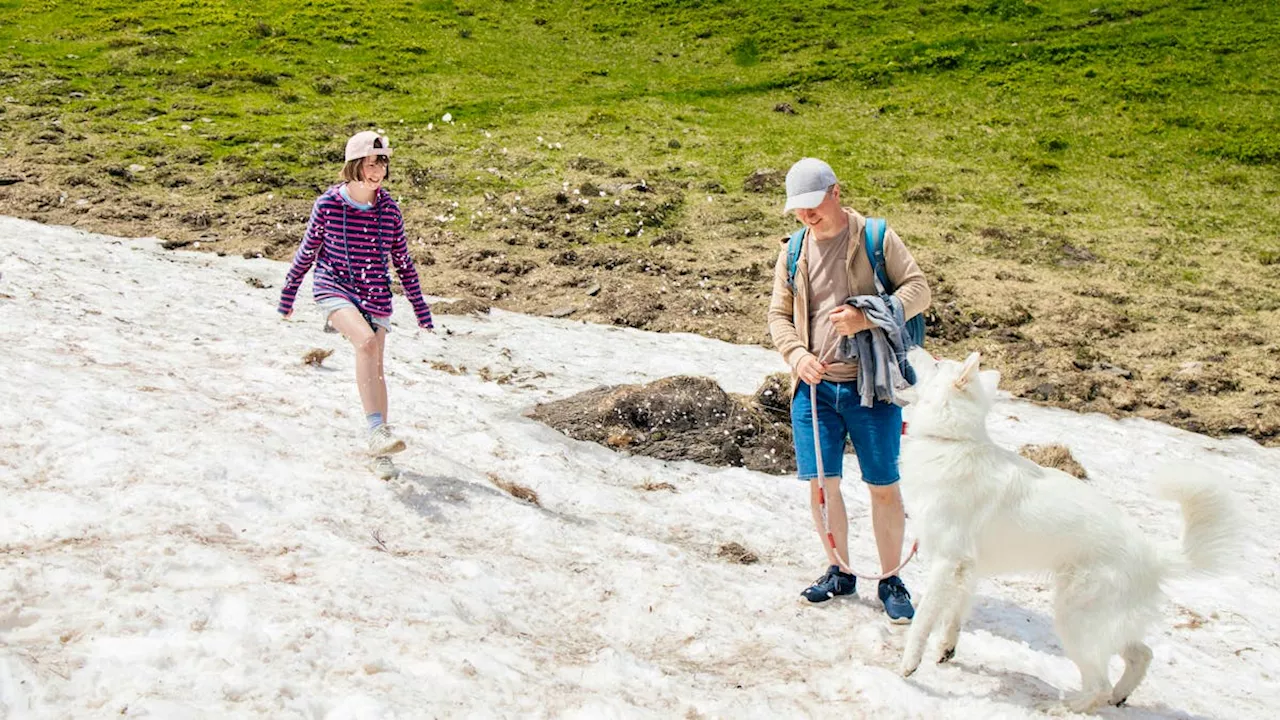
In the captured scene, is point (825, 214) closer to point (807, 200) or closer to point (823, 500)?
point (807, 200)

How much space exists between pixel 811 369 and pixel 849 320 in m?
0.44

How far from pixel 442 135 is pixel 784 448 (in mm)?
20095

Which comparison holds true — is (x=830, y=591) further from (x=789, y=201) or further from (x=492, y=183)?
(x=492, y=183)

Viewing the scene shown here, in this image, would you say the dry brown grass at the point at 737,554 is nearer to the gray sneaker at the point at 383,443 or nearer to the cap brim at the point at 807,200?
the gray sneaker at the point at 383,443

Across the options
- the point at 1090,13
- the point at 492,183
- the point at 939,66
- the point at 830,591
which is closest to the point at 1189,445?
the point at 830,591

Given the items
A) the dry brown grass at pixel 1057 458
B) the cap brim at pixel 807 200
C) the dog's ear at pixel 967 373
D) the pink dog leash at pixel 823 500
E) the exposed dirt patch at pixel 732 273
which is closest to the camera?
the dog's ear at pixel 967 373

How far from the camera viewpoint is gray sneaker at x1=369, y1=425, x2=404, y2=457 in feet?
27.4

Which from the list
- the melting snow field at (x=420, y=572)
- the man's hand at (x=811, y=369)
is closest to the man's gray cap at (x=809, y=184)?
the man's hand at (x=811, y=369)

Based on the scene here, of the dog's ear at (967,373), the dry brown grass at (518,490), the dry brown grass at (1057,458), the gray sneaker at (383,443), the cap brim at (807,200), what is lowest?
the dry brown grass at (1057,458)

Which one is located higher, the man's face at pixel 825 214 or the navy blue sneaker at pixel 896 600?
the man's face at pixel 825 214

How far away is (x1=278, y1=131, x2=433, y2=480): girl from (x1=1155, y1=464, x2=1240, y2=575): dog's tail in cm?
585

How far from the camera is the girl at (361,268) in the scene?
832cm

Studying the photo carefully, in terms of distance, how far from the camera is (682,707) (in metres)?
5.73

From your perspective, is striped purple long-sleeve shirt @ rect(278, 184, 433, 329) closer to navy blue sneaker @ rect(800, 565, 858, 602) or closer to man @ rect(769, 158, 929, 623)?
man @ rect(769, 158, 929, 623)
